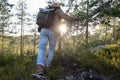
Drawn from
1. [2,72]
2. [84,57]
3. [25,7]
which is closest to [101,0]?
[84,57]

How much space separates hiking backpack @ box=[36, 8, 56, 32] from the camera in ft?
27.1

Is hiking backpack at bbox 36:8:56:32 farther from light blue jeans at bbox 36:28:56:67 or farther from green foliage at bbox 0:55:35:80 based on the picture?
green foliage at bbox 0:55:35:80

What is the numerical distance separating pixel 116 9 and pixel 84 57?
6.73ft

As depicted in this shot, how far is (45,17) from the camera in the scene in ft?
27.2

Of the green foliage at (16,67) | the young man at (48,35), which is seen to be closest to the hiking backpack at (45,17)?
the young man at (48,35)

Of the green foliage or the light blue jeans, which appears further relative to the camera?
the light blue jeans

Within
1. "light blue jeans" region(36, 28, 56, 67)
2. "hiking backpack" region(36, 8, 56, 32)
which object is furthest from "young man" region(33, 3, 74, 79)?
"hiking backpack" region(36, 8, 56, 32)

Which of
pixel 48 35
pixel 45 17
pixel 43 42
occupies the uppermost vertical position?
pixel 45 17

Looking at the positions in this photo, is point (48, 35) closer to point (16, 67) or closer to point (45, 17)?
point (45, 17)

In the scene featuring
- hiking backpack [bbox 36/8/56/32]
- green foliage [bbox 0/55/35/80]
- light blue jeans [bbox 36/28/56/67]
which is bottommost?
green foliage [bbox 0/55/35/80]

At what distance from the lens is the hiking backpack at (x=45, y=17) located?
27.1 feet

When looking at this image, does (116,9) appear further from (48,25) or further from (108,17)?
(48,25)

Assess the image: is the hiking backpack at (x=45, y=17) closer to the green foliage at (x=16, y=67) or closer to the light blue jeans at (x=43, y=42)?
the light blue jeans at (x=43, y=42)

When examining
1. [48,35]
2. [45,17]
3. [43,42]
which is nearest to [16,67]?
[43,42]
